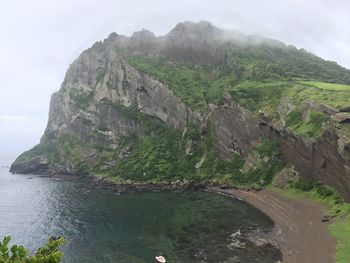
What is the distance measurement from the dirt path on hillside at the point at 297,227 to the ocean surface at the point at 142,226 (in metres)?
3.68

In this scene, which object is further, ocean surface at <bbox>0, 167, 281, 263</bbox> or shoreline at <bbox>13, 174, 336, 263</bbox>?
ocean surface at <bbox>0, 167, 281, 263</bbox>

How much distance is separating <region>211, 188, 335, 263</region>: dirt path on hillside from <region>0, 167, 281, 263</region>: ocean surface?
3682 mm

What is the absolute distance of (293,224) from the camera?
108938 mm

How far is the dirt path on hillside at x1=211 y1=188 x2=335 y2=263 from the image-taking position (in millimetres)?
84562

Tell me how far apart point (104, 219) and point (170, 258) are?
157 feet

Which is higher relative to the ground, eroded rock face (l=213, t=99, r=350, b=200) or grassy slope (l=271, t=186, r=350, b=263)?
eroded rock face (l=213, t=99, r=350, b=200)

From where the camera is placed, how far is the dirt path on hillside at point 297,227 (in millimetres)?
84562

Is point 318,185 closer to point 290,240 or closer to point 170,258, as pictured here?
point 290,240

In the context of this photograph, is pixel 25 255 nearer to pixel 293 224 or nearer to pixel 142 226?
pixel 142 226

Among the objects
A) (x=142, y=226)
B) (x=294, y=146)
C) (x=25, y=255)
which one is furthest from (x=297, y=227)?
(x=25, y=255)

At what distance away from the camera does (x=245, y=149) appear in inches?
7288

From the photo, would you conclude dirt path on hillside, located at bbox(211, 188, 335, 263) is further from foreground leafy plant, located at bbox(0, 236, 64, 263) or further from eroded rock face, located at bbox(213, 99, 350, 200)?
foreground leafy plant, located at bbox(0, 236, 64, 263)

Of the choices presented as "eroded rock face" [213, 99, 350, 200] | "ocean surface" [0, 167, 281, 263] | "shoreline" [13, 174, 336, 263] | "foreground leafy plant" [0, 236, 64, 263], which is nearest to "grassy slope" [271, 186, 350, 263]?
"shoreline" [13, 174, 336, 263]

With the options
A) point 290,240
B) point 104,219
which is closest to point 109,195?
point 104,219
